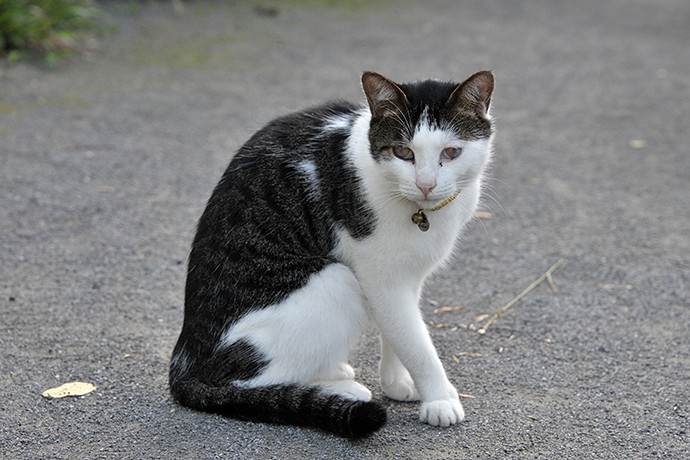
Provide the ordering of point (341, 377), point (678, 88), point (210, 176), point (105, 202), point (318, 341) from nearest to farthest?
1. point (318, 341)
2. point (341, 377)
3. point (105, 202)
4. point (210, 176)
5. point (678, 88)

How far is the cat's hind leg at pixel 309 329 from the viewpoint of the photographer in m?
3.29

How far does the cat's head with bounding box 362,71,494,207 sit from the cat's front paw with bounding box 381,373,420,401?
32.8 inches

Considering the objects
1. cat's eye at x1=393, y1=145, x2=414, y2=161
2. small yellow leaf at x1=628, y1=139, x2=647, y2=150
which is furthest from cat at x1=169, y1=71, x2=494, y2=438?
small yellow leaf at x1=628, y1=139, x2=647, y2=150

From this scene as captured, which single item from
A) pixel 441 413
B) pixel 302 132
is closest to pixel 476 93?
pixel 302 132

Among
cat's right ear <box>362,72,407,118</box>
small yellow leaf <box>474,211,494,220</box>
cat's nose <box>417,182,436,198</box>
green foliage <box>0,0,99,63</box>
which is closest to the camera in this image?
cat's nose <box>417,182,436,198</box>

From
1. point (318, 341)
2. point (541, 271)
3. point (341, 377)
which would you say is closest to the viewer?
point (318, 341)

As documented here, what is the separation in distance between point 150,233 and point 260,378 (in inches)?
84.4

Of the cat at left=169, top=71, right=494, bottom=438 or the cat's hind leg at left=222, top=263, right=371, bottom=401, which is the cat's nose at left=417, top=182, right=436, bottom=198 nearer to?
the cat at left=169, top=71, right=494, bottom=438

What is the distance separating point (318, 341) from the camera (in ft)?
10.8

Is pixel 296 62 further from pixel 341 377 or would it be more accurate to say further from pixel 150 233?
pixel 341 377

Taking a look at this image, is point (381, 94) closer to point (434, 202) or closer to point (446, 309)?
point (434, 202)

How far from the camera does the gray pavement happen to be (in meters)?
3.39

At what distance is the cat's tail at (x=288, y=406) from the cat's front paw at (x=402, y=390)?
466 mm

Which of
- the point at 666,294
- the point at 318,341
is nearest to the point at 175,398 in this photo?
the point at 318,341
